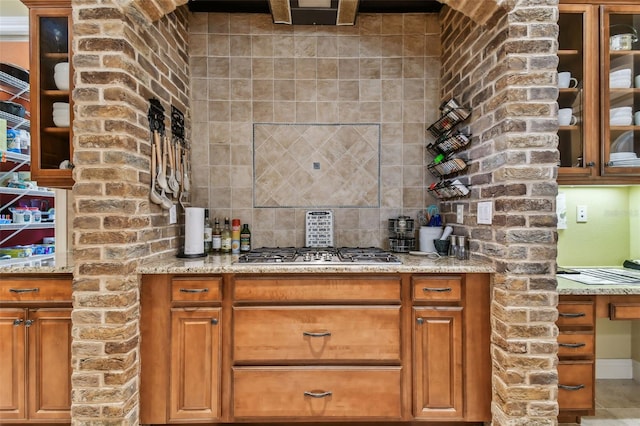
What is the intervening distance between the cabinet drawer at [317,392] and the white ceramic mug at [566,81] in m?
1.95

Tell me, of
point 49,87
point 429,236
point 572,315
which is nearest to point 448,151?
point 429,236

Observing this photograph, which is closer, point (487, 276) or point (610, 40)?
point (487, 276)

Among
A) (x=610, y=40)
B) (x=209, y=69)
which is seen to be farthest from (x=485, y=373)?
(x=209, y=69)

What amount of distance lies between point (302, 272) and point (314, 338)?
1.22 feet

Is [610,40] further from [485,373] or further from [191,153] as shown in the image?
[191,153]

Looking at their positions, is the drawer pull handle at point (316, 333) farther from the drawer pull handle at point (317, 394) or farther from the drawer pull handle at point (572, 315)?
the drawer pull handle at point (572, 315)

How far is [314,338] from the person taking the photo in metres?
1.85

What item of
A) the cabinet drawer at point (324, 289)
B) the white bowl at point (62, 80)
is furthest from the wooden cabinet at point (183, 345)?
the white bowl at point (62, 80)

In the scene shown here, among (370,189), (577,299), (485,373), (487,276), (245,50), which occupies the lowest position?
(485,373)

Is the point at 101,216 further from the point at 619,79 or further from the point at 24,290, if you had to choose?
the point at 619,79

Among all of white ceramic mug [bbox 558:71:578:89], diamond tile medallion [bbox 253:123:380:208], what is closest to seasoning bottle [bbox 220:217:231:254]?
diamond tile medallion [bbox 253:123:380:208]

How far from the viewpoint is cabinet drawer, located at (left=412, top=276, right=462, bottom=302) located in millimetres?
1850

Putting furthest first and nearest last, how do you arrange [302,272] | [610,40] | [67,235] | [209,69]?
[209,69] → [67,235] → [610,40] → [302,272]

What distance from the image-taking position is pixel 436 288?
72.8 inches
